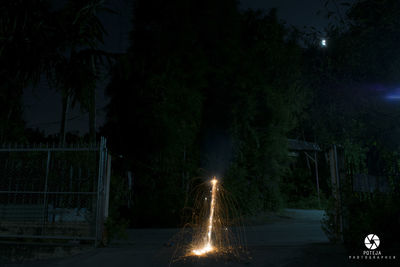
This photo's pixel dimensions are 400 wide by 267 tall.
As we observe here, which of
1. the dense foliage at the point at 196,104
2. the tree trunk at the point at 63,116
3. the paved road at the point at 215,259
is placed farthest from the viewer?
the dense foliage at the point at 196,104

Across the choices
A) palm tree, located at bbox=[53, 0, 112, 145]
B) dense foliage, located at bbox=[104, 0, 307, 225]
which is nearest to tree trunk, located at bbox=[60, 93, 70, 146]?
palm tree, located at bbox=[53, 0, 112, 145]

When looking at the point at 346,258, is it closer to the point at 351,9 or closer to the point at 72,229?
the point at 351,9

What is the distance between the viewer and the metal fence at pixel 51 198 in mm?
7062

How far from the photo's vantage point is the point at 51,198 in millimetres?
7512

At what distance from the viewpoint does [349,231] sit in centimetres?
662

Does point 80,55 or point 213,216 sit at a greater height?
point 80,55

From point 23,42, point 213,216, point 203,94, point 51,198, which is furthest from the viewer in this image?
point 203,94

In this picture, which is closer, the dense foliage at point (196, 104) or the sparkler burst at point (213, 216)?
the sparkler burst at point (213, 216)

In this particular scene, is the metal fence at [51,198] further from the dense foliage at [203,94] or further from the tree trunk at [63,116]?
the tree trunk at [63,116]

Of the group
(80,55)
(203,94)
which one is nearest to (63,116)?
(80,55)

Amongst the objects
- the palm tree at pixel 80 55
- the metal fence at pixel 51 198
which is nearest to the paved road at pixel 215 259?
the metal fence at pixel 51 198

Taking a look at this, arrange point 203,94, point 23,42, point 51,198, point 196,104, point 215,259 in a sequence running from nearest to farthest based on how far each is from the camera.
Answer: point 215,259 → point 51,198 → point 23,42 → point 196,104 → point 203,94

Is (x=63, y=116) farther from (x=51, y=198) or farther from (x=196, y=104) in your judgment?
(x=51, y=198)

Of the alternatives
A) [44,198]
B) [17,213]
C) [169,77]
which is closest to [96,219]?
[44,198]
